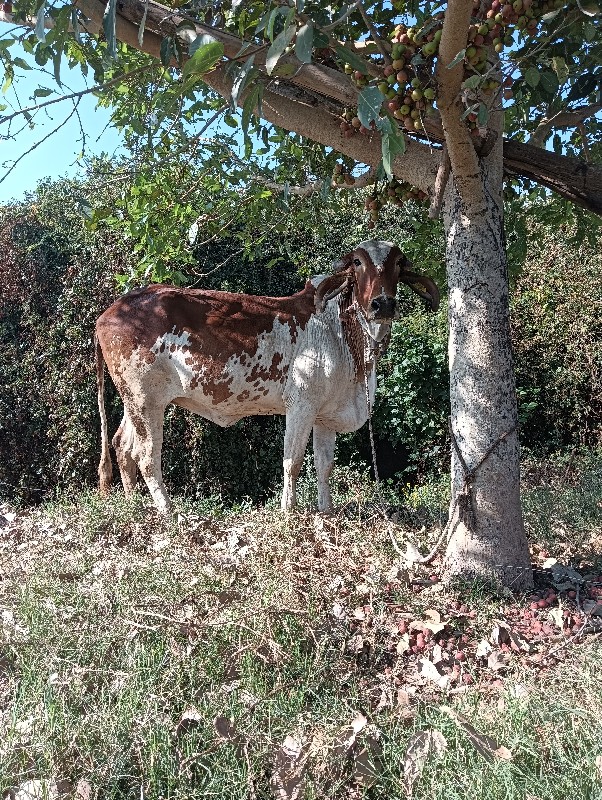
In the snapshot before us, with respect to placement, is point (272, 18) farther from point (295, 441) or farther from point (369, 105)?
point (295, 441)

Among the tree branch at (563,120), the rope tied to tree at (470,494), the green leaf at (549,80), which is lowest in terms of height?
the rope tied to tree at (470,494)

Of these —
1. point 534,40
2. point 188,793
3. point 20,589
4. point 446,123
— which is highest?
point 534,40

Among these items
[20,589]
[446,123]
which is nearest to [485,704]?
[20,589]

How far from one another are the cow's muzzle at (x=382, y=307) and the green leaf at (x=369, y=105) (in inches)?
92.4

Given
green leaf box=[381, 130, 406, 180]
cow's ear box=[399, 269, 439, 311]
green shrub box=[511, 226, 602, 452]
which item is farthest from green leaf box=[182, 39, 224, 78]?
green shrub box=[511, 226, 602, 452]

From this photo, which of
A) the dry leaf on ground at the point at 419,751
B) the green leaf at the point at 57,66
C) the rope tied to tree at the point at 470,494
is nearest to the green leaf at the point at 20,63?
the green leaf at the point at 57,66

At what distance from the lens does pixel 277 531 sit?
479 cm

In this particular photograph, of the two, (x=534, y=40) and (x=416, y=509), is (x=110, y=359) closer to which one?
(x=416, y=509)

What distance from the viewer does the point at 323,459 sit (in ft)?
18.3

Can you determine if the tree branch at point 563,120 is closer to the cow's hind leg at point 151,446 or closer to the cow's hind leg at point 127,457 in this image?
the cow's hind leg at point 151,446

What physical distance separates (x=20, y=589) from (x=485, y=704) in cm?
236

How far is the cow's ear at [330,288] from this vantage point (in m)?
5.09

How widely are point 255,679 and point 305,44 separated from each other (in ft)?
7.88

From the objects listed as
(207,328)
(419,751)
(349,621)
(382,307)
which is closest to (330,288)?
(382,307)
